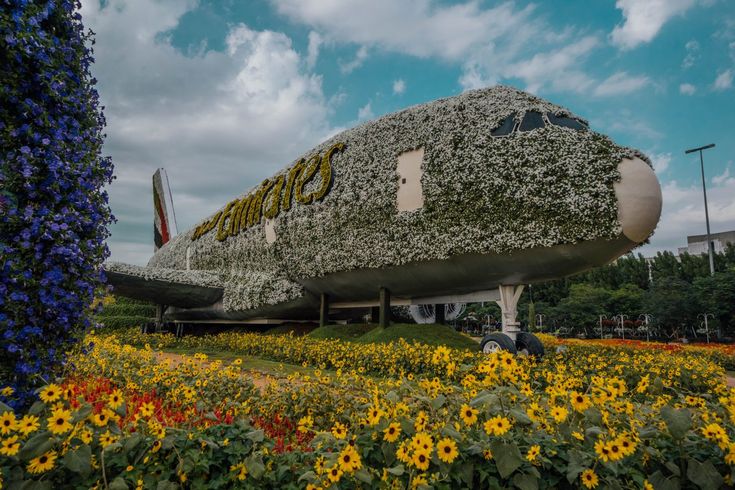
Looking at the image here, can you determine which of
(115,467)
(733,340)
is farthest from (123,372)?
(733,340)

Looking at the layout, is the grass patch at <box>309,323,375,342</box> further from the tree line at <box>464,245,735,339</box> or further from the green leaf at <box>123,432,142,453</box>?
the tree line at <box>464,245,735,339</box>

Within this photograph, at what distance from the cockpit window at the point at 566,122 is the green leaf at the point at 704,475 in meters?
7.91

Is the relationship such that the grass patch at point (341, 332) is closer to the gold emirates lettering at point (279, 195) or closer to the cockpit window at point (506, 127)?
the gold emirates lettering at point (279, 195)

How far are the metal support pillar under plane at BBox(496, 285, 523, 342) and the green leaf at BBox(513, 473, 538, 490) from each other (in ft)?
23.5

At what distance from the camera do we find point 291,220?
13.9m

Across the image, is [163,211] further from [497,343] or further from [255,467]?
[255,467]

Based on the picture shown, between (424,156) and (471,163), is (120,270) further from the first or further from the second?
(471,163)

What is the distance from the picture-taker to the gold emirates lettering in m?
13.2

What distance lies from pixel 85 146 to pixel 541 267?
8.26m

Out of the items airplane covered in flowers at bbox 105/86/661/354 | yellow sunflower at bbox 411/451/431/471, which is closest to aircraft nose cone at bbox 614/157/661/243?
airplane covered in flowers at bbox 105/86/661/354

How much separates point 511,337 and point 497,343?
0.50 m

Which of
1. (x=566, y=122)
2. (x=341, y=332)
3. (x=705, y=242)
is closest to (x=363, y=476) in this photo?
(x=566, y=122)

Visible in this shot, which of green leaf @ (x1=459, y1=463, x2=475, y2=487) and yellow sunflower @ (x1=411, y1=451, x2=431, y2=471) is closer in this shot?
yellow sunflower @ (x1=411, y1=451, x2=431, y2=471)

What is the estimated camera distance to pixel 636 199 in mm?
7855
